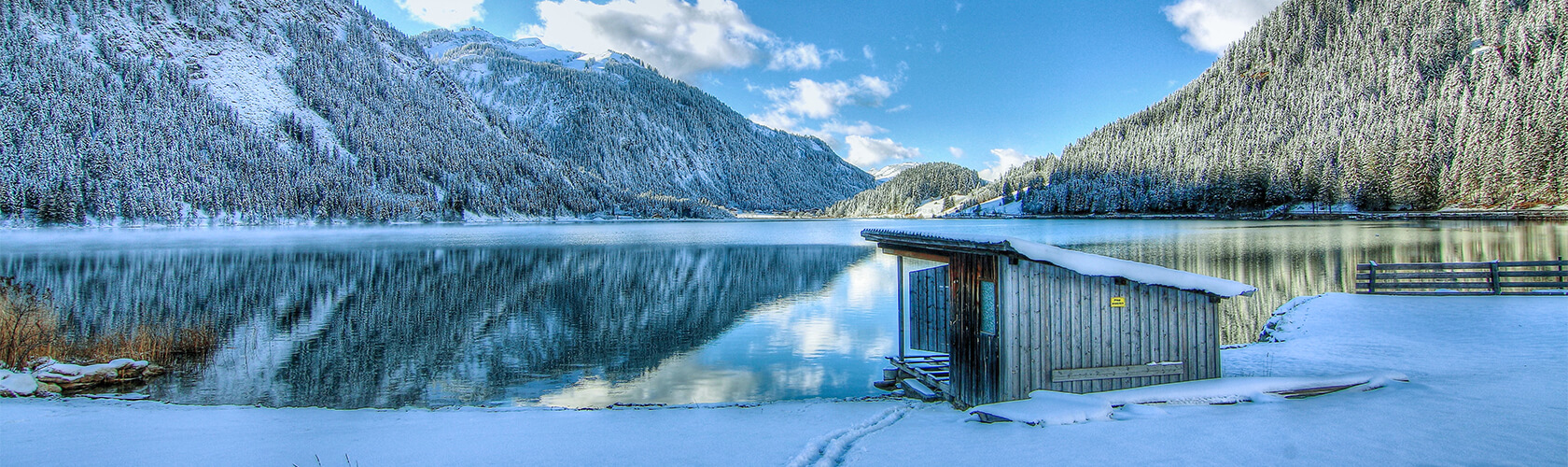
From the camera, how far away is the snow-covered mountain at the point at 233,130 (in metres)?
103

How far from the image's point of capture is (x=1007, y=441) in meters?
7.14

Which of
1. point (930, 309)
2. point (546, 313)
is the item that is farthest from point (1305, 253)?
point (546, 313)

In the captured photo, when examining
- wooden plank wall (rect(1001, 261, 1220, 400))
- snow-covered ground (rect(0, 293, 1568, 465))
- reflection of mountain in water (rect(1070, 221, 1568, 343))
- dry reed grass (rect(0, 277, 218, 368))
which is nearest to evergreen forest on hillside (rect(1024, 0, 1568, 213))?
reflection of mountain in water (rect(1070, 221, 1568, 343))

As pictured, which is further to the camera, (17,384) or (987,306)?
(17,384)

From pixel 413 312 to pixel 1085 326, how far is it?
22.6 m

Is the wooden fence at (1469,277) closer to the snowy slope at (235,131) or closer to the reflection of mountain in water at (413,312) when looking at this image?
the reflection of mountain in water at (413,312)

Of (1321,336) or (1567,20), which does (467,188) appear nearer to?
(1321,336)

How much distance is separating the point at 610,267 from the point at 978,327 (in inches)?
1342

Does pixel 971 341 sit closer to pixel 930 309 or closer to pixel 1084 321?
pixel 1084 321

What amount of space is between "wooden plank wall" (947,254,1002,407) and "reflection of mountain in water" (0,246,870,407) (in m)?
7.88

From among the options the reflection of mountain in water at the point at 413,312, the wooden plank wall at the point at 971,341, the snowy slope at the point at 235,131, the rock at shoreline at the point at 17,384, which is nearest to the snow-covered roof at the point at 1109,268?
the wooden plank wall at the point at 971,341

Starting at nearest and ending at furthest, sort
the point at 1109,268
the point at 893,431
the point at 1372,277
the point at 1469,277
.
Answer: the point at 893,431
the point at 1109,268
the point at 1469,277
the point at 1372,277

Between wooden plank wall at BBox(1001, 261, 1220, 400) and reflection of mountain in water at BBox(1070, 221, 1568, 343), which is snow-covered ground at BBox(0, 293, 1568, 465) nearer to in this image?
wooden plank wall at BBox(1001, 261, 1220, 400)

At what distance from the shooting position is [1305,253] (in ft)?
128
